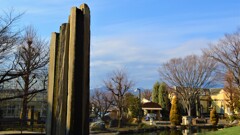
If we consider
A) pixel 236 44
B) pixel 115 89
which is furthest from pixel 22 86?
pixel 236 44

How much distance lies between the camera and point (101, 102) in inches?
1289

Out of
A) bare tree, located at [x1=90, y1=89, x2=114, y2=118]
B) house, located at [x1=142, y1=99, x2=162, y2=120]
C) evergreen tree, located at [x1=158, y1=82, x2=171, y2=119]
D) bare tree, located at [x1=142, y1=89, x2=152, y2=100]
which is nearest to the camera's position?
bare tree, located at [x1=90, y1=89, x2=114, y2=118]

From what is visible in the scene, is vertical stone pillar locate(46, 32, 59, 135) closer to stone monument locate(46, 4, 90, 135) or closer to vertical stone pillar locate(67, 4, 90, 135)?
stone monument locate(46, 4, 90, 135)

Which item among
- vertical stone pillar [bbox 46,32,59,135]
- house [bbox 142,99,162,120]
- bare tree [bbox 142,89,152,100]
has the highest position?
bare tree [bbox 142,89,152,100]

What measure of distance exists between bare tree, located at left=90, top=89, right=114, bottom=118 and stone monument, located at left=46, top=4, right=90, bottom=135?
2645cm

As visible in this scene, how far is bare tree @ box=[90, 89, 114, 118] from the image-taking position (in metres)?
31.1

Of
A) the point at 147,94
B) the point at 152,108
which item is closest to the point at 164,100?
the point at 152,108

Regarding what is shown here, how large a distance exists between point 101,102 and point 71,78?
29.4m

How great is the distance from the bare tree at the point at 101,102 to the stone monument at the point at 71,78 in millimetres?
26447

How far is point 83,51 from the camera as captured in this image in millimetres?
3727

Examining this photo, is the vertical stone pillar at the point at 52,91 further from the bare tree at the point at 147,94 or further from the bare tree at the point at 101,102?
the bare tree at the point at 147,94

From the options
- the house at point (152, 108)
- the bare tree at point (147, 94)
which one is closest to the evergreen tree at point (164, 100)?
the house at point (152, 108)

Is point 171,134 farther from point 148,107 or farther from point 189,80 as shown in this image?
point 148,107

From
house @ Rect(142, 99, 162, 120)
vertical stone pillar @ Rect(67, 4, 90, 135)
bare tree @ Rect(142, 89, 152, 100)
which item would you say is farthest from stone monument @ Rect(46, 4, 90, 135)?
bare tree @ Rect(142, 89, 152, 100)
